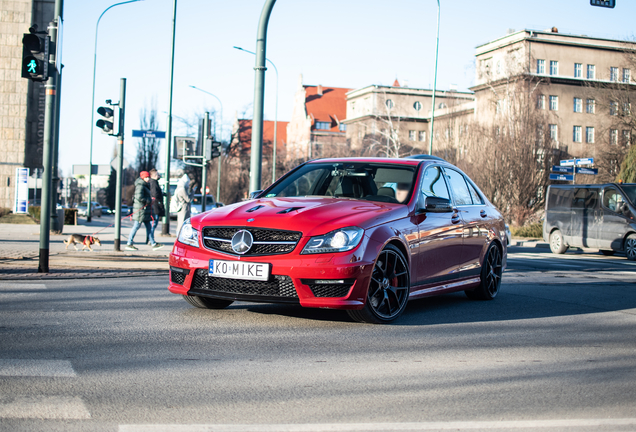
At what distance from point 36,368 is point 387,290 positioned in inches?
130

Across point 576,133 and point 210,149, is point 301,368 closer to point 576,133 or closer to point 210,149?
point 210,149

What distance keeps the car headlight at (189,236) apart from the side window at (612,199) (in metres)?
16.9

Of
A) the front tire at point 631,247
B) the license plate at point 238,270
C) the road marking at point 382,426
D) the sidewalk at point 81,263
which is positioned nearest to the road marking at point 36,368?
the road marking at point 382,426

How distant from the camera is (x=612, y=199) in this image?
69.5ft

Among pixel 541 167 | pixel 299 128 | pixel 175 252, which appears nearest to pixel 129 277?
pixel 175 252

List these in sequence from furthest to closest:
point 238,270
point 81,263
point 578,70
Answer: point 578,70
point 81,263
point 238,270

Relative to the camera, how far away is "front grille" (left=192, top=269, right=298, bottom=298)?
21.1ft

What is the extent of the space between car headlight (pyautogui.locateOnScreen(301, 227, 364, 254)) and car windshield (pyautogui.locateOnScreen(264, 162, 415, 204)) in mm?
1251

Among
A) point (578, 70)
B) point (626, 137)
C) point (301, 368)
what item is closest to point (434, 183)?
point (301, 368)

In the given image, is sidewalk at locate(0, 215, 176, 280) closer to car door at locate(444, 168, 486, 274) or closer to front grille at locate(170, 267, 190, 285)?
front grille at locate(170, 267, 190, 285)

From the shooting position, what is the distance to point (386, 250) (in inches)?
271

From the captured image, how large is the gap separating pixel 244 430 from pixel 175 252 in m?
3.63

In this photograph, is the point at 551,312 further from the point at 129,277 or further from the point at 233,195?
the point at 233,195

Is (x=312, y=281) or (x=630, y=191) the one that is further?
(x=630, y=191)
